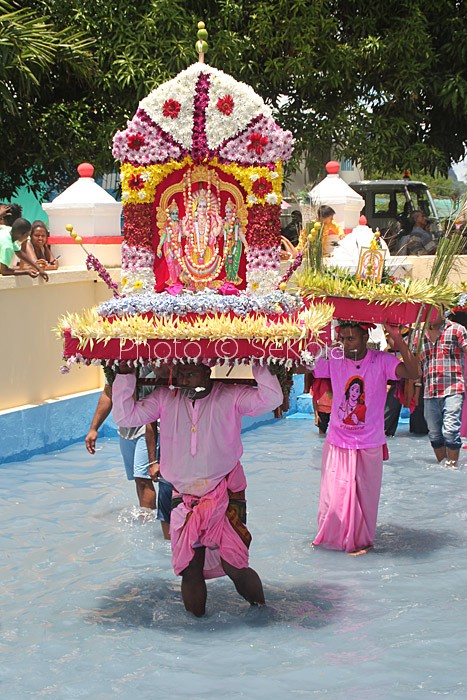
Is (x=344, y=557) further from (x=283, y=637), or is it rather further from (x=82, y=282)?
(x=82, y=282)

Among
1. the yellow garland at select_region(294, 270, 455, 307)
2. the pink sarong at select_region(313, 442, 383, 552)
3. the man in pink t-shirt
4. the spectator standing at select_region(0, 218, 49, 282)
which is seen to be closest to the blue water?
the pink sarong at select_region(313, 442, 383, 552)

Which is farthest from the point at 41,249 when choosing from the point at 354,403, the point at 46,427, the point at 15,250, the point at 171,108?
the point at 171,108

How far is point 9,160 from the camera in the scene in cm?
2103

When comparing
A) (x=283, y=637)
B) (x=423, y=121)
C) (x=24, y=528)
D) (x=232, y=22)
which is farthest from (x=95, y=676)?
(x=423, y=121)

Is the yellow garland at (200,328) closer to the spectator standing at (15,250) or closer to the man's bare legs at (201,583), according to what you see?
the man's bare legs at (201,583)

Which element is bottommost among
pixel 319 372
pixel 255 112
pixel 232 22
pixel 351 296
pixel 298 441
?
pixel 298 441

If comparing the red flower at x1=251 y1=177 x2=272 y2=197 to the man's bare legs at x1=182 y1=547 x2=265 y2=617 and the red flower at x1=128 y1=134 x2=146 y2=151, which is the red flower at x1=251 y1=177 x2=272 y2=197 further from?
the man's bare legs at x1=182 y1=547 x2=265 y2=617

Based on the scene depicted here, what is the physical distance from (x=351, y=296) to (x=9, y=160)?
14.1 m

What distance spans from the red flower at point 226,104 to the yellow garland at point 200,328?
4.37 feet

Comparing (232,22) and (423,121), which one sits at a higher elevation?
(232,22)

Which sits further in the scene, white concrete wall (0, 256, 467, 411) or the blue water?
white concrete wall (0, 256, 467, 411)

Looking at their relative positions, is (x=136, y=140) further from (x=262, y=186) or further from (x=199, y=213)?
(x=262, y=186)

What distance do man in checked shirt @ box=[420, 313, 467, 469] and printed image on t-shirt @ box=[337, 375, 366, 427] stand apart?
3284 millimetres

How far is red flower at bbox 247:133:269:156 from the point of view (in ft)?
24.0
